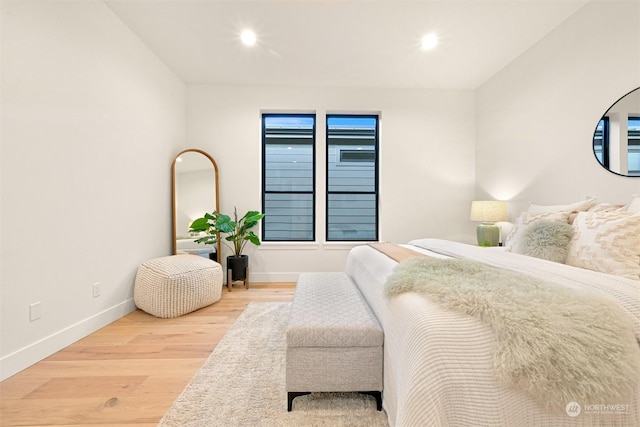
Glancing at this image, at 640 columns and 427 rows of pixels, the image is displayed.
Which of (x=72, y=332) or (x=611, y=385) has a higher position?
(x=611, y=385)

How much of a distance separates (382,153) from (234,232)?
2.38 metres

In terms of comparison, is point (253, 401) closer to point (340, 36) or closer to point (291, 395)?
point (291, 395)

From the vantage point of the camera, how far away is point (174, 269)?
8.66ft

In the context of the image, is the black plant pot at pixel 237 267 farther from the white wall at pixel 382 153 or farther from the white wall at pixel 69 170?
the white wall at pixel 69 170

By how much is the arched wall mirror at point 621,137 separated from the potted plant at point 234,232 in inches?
137

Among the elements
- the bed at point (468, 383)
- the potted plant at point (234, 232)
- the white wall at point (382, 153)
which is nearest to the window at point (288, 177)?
the white wall at point (382, 153)

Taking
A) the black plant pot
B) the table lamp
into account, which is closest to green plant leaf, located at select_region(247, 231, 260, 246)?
the black plant pot

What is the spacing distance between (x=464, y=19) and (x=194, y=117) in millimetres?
3376

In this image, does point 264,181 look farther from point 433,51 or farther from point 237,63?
point 433,51

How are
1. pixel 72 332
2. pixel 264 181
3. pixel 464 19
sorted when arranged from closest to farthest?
pixel 72 332 → pixel 464 19 → pixel 264 181

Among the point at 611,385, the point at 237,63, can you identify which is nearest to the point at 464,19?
the point at 237,63

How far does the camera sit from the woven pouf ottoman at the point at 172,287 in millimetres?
2539

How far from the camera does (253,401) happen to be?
56.3 inches

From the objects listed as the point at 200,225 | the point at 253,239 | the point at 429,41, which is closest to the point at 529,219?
the point at 429,41
